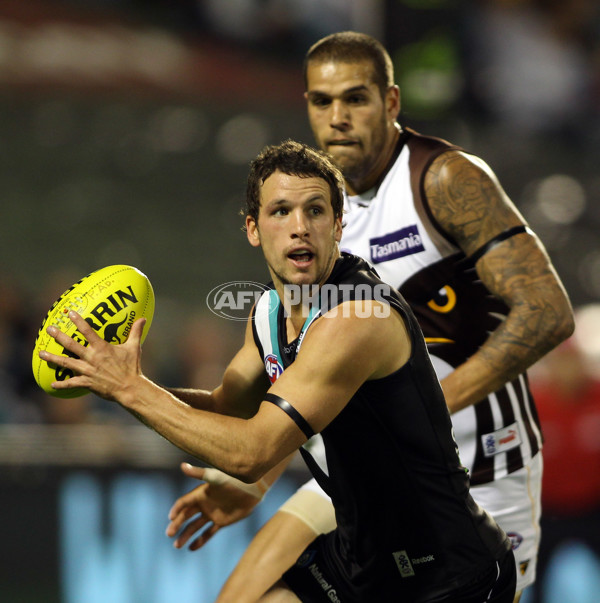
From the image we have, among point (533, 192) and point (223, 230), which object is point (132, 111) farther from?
point (533, 192)

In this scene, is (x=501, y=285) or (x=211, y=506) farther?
(x=211, y=506)

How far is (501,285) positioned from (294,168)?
3.49 feet

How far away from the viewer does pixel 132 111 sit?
12422mm

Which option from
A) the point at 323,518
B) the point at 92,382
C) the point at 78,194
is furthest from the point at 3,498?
the point at 78,194

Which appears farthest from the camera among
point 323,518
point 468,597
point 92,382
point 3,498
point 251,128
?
point 251,128

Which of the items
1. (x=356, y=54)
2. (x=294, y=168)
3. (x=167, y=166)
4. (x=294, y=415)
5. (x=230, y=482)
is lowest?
(x=230, y=482)

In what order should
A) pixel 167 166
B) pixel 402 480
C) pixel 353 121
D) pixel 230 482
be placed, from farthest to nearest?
pixel 167 166 → pixel 353 121 → pixel 230 482 → pixel 402 480

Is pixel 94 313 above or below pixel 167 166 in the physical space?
below

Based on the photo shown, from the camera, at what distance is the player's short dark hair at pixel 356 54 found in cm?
434

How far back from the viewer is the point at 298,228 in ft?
10.4

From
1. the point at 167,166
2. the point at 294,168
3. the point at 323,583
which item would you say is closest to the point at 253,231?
the point at 294,168

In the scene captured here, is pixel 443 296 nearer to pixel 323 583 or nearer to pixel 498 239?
pixel 498 239

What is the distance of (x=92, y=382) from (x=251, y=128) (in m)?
9.68

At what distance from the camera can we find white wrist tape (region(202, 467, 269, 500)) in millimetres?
4016
